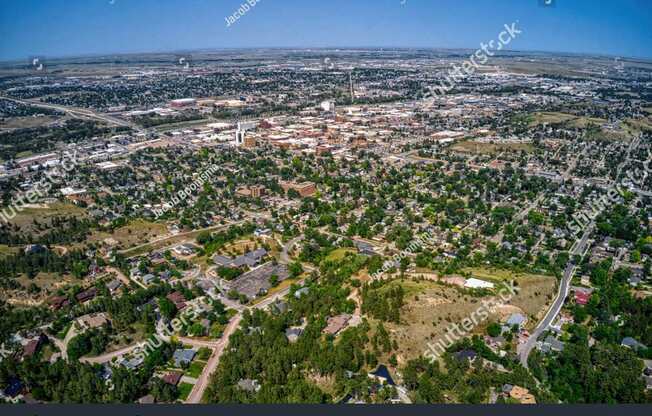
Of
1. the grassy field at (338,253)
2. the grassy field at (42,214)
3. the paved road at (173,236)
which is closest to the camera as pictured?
the grassy field at (338,253)

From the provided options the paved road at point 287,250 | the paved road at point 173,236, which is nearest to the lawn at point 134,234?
the paved road at point 173,236

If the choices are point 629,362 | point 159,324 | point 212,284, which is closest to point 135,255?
point 212,284

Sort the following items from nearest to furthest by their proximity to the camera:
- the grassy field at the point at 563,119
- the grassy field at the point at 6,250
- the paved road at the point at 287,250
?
the grassy field at the point at 6,250, the paved road at the point at 287,250, the grassy field at the point at 563,119

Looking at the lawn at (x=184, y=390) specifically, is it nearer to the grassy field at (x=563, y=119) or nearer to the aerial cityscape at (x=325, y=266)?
the aerial cityscape at (x=325, y=266)

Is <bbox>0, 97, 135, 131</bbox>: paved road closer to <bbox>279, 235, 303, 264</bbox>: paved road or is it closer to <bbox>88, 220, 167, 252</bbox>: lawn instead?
<bbox>88, 220, 167, 252</bbox>: lawn

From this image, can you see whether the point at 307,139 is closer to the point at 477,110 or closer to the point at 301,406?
the point at 477,110

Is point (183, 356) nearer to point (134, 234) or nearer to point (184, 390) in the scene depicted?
point (184, 390)
